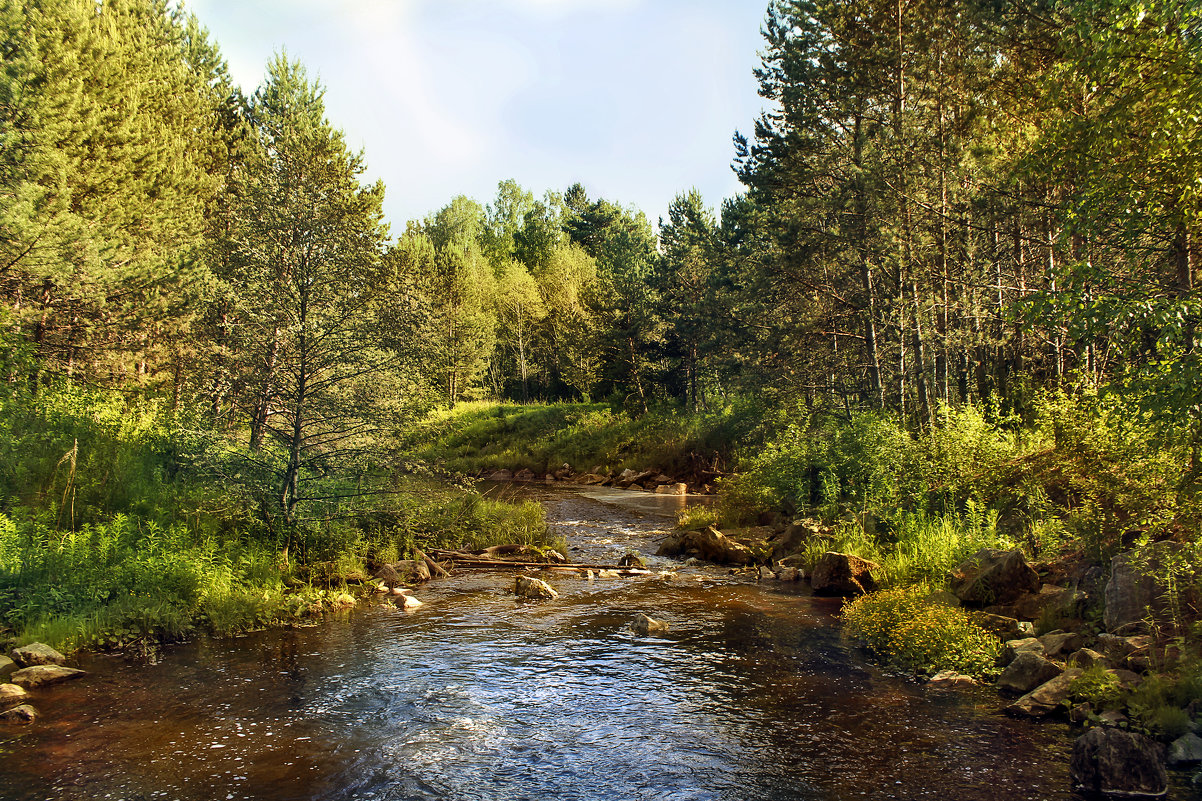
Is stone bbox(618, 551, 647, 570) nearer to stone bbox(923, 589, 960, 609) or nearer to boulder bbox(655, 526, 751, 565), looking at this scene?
boulder bbox(655, 526, 751, 565)

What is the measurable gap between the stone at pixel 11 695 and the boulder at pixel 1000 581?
12.9 m

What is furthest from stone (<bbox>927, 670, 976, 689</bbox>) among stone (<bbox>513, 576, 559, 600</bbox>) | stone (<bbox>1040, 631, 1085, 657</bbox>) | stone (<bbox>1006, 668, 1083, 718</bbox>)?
stone (<bbox>513, 576, 559, 600</bbox>)

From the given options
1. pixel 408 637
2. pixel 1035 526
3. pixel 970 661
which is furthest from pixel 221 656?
pixel 1035 526

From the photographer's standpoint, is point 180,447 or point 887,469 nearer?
point 180,447

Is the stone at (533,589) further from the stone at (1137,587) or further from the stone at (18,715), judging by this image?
the stone at (1137,587)

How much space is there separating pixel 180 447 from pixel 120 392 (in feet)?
21.6

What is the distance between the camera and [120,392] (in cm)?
1841

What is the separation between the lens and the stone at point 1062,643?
9.08 meters

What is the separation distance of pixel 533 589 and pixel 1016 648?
856 cm

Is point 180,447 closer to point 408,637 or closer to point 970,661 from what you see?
point 408,637

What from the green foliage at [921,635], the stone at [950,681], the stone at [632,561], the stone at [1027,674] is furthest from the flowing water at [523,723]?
the stone at [632,561]

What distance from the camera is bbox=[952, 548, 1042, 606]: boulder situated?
1102 cm

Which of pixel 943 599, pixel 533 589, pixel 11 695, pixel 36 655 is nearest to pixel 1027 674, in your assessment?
pixel 943 599

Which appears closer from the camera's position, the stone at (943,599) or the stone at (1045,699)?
the stone at (1045,699)
